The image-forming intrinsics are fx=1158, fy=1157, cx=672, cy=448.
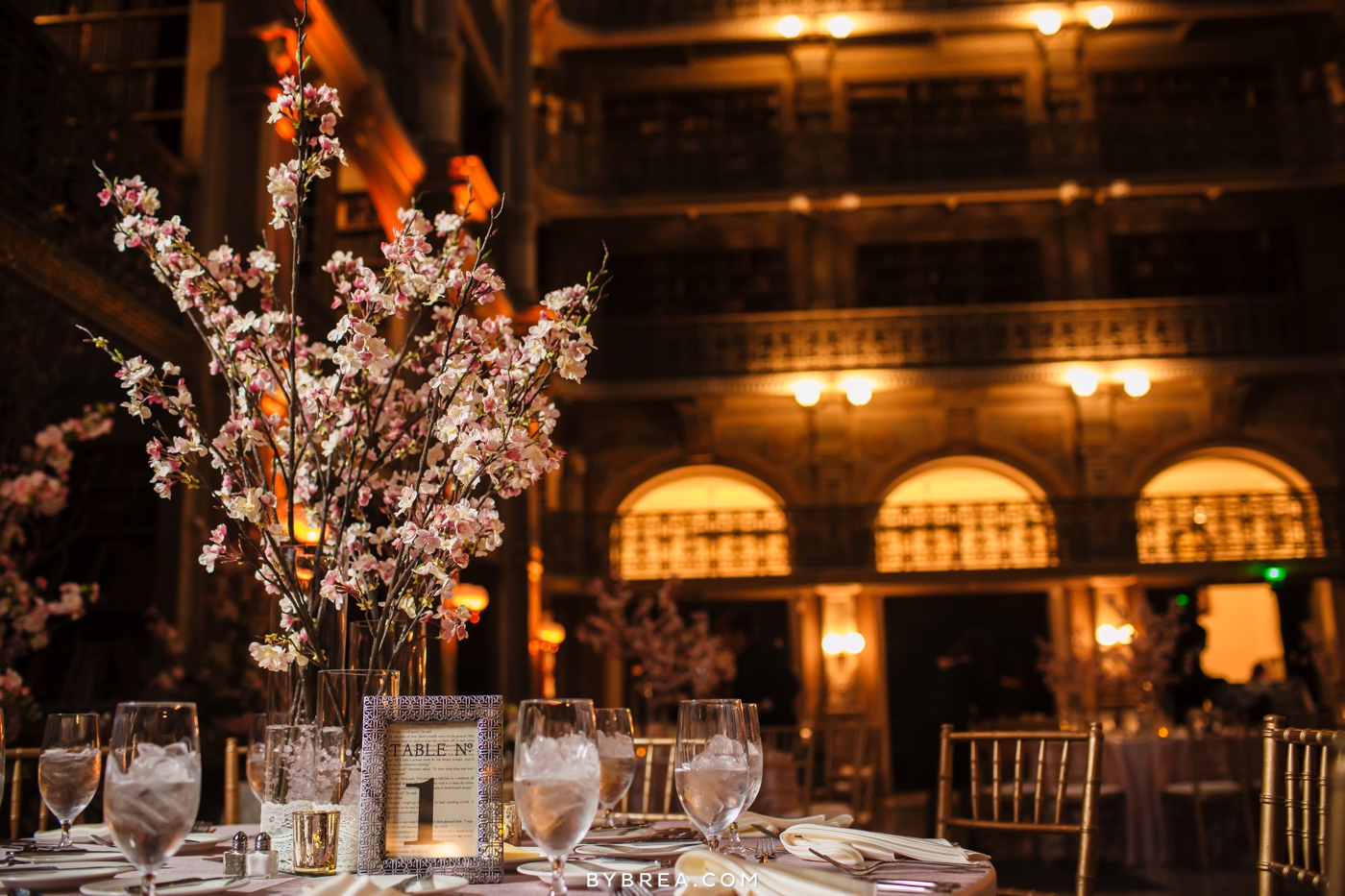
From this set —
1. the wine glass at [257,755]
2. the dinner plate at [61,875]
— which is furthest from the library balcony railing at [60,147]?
the dinner plate at [61,875]

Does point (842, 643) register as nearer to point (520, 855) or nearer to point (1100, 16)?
point (1100, 16)

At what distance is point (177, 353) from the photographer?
557 centimetres

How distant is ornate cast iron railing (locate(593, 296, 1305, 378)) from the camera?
12.4 m

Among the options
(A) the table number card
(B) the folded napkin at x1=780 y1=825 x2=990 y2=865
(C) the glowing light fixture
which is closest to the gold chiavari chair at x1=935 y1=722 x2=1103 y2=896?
(B) the folded napkin at x1=780 y1=825 x2=990 y2=865

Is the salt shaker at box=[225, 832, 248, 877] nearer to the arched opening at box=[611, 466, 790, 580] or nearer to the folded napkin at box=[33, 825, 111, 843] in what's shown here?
the folded napkin at box=[33, 825, 111, 843]

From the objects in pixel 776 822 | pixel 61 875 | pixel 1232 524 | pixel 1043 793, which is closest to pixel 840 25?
pixel 1232 524

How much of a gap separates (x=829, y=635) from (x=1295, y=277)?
21.7 ft

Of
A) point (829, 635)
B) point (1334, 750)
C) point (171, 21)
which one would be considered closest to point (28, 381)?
point (171, 21)

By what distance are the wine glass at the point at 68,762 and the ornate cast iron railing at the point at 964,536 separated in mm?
11136

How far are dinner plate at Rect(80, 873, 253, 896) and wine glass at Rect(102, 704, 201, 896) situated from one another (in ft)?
0.38

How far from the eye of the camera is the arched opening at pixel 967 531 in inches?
500

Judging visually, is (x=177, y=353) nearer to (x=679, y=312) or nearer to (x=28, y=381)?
(x=28, y=381)

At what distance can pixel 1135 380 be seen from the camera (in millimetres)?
12312

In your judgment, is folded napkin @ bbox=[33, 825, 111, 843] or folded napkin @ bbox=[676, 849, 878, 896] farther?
folded napkin @ bbox=[33, 825, 111, 843]
